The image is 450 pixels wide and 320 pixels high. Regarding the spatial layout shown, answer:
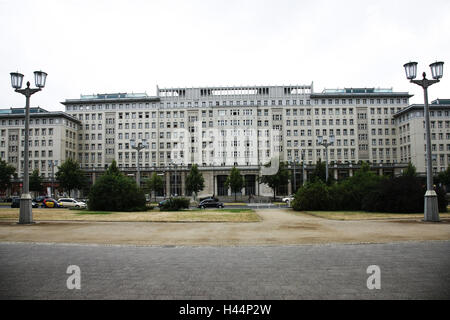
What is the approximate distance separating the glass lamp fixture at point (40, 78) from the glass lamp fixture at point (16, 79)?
89 centimetres

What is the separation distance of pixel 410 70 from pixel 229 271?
15.2 meters

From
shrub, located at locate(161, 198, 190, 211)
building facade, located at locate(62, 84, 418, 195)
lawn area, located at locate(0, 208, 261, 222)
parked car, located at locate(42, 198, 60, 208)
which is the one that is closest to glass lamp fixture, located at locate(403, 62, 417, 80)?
lawn area, located at locate(0, 208, 261, 222)

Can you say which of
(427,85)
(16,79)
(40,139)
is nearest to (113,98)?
(40,139)

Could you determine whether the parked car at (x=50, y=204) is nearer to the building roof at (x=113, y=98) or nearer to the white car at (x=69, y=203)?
the white car at (x=69, y=203)

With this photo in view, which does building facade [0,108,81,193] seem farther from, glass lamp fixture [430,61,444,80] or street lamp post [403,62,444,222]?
glass lamp fixture [430,61,444,80]

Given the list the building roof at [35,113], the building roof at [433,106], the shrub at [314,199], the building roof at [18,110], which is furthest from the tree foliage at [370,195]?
the building roof at [18,110]

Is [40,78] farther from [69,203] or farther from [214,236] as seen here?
[69,203]

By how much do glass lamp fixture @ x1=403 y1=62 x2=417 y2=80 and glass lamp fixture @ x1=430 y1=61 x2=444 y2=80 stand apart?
30.4 inches

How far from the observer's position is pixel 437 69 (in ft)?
49.0

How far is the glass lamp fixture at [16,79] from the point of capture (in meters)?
15.3

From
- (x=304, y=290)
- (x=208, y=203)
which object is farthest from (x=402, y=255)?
(x=208, y=203)

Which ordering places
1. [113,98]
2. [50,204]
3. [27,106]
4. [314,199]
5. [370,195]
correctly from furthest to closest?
1. [113,98]
2. [50,204]
3. [314,199]
4. [370,195]
5. [27,106]

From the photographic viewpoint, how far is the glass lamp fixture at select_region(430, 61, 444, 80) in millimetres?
14826
